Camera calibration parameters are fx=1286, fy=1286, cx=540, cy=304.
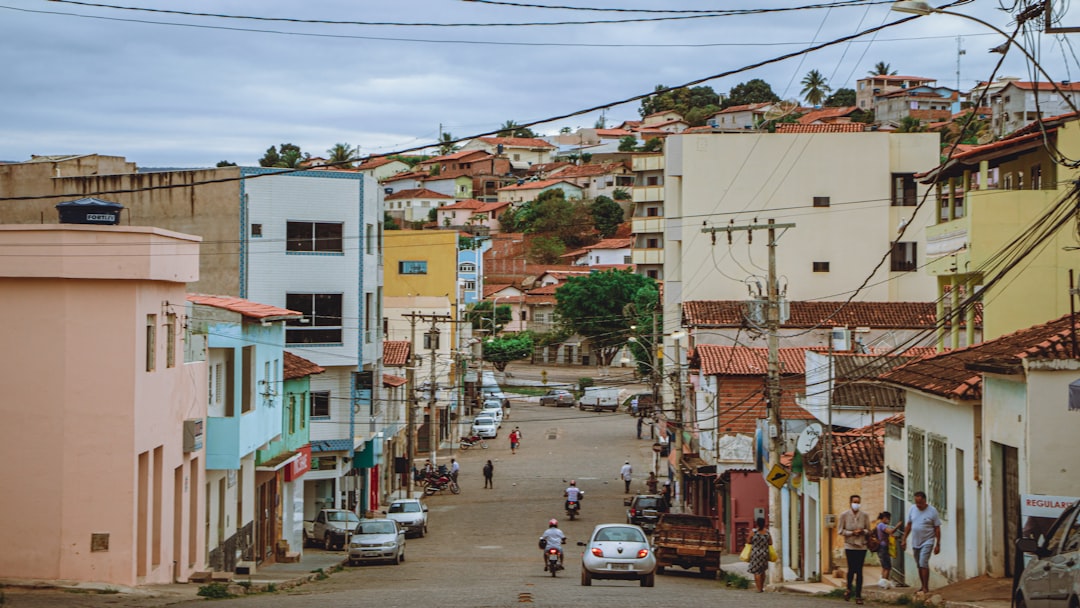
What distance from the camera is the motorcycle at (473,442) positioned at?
259ft

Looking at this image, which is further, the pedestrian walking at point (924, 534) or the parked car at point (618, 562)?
the parked car at point (618, 562)

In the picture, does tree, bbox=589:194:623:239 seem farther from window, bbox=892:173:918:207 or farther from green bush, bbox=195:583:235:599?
green bush, bbox=195:583:235:599

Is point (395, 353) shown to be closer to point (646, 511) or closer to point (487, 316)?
point (646, 511)

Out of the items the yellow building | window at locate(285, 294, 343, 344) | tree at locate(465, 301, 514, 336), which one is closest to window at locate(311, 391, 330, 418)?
window at locate(285, 294, 343, 344)

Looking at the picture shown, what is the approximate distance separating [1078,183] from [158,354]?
16616mm

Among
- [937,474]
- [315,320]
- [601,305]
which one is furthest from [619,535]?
[601,305]

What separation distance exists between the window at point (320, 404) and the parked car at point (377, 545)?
39.5 ft

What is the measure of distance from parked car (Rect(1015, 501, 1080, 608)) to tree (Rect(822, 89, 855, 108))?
187298mm

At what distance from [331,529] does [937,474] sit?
82.7 ft

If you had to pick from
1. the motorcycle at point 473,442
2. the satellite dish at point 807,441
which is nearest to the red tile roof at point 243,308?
the satellite dish at point 807,441

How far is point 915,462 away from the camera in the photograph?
24703mm

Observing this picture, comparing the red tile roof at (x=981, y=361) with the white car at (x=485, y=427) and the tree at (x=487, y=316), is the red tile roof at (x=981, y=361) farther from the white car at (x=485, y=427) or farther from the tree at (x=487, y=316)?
the tree at (x=487, y=316)

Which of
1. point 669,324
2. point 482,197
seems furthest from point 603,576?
point 482,197

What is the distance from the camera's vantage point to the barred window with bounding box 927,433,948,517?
2230 cm
